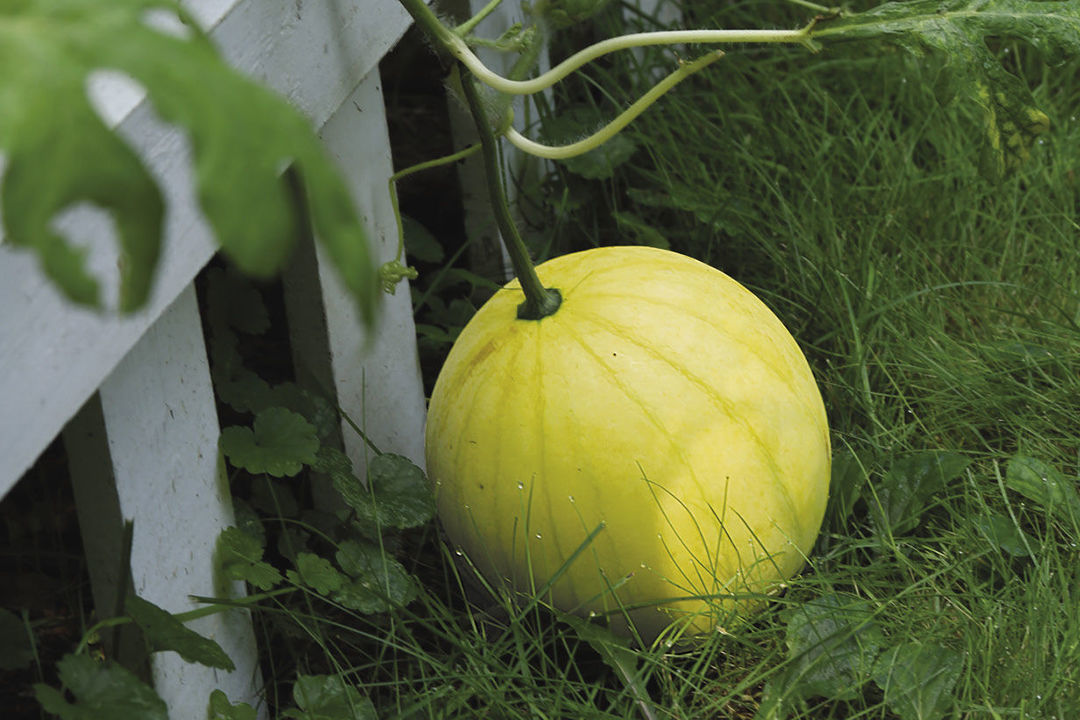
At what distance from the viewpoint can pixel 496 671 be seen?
158 cm

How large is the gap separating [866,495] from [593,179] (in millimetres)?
986

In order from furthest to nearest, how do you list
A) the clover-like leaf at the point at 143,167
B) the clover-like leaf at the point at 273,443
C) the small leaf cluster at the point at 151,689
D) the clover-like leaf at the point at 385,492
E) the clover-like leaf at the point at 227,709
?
the clover-like leaf at the point at 385,492 < the clover-like leaf at the point at 273,443 < the clover-like leaf at the point at 227,709 < the small leaf cluster at the point at 151,689 < the clover-like leaf at the point at 143,167

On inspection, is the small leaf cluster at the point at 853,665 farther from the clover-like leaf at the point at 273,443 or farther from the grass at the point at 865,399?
the clover-like leaf at the point at 273,443

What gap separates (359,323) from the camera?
1742 mm

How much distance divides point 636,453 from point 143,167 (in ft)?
3.38

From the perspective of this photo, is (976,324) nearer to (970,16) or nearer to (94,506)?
(970,16)

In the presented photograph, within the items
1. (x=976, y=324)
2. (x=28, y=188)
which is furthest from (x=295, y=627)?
(x=976, y=324)

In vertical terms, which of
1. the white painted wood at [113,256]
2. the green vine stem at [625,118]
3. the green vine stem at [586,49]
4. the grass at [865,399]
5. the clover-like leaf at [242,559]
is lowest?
the grass at [865,399]

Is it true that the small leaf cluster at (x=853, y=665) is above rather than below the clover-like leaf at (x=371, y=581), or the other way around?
below

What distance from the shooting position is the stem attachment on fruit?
5.10 feet

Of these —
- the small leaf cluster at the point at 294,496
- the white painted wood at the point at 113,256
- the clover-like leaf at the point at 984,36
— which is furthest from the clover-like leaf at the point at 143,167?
the clover-like leaf at the point at 984,36

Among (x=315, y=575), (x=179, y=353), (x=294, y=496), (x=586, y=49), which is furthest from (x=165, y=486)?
(x=586, y=49)

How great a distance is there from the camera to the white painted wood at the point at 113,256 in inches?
39.5

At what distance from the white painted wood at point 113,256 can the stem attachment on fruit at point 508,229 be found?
193mm
